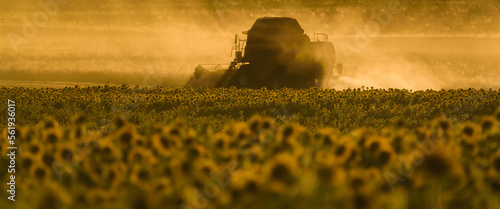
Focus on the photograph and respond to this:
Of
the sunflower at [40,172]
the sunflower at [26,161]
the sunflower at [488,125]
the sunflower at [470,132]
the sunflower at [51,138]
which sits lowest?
the sunflower at [40,172]

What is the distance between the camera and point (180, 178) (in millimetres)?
5602

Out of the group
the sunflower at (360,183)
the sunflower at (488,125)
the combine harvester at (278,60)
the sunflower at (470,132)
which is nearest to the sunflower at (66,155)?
the sunflower at (360,183)

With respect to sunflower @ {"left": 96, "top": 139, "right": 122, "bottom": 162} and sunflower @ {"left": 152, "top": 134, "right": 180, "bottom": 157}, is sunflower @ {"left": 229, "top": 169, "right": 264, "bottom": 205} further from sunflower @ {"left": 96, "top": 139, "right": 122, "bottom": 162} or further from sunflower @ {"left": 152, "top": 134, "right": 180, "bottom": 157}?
sunflower @ {"left": 96, "top": 139, "right": 122, "bottom": 162}

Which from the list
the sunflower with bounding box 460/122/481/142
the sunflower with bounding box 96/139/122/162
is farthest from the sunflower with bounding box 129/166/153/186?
the sunflower with bounding box 460/122/481/142

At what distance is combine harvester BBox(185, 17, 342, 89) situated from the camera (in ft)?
132

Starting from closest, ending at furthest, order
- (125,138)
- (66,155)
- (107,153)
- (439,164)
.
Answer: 1. (439,164)
2. (66,155)
3. (107,153)
4. (125,138)

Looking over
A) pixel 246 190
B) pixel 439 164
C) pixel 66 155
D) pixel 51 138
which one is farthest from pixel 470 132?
pixel 51 138

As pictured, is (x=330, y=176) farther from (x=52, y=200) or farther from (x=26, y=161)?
(x=26, y=161)

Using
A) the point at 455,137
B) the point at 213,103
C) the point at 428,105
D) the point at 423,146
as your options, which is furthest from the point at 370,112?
the point at 423,146

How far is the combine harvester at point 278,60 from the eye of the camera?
40188 mm

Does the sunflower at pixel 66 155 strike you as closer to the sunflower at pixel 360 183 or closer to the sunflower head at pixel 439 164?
the sunflower at pixel 360 183

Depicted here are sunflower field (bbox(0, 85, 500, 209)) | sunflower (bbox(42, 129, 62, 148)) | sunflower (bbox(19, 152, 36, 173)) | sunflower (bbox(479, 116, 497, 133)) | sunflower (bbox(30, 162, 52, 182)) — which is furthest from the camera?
sunflower (bbox(479, 116, 497, 133))

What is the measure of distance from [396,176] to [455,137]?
235cm

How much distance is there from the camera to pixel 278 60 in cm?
4081
